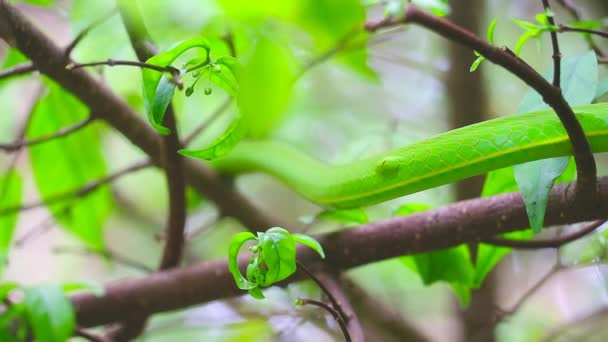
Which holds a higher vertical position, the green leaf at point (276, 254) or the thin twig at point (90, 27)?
the thin twig at point (90, 27)

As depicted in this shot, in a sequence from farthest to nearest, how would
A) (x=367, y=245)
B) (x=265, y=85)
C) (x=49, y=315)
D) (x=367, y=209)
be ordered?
1. (x=367, y=209)
2. (x=367, y=245)
3. (x=49, y=315)
4. (x=265, y=85)

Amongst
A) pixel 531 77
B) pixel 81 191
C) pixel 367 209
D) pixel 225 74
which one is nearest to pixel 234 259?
pixel 225 74

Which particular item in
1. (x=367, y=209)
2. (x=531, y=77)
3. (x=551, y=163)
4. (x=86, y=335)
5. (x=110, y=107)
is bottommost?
(x=367, y=209)

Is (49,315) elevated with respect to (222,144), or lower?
lower

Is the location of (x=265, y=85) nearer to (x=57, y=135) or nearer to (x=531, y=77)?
(x=531, y=77)

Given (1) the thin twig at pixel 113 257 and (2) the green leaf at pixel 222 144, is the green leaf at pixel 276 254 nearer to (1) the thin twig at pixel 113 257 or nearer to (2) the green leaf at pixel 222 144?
(2) the green leaf at pixel 222 144

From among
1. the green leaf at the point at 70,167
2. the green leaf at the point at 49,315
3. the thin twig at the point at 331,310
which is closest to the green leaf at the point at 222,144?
the thin twig at the point at 331,310

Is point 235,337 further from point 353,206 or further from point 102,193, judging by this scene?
point 353,206
